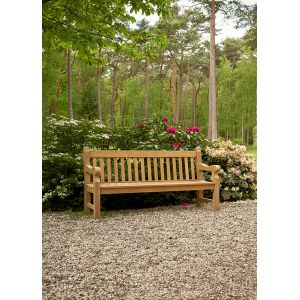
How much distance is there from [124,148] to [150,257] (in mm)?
3391

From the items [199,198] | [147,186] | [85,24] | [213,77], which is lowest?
[199,198]

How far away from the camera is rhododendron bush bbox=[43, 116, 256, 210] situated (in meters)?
5.45

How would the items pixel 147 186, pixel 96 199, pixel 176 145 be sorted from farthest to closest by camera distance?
1. pixel 176 145
2. pixel 147 186
3. pixel 96 199

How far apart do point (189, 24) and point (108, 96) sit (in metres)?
5.66

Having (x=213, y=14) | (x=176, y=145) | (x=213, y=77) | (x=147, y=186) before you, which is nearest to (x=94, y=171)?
(x=147, y=186)

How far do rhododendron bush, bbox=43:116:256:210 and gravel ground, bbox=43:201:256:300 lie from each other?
619mm

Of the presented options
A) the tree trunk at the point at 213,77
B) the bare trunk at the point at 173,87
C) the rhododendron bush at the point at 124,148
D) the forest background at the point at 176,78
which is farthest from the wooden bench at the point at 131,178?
the bare trunk at the point at 173,87

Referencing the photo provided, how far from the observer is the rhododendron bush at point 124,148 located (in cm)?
545

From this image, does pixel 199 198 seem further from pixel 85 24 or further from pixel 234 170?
pixel 85 24

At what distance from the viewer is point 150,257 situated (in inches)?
118

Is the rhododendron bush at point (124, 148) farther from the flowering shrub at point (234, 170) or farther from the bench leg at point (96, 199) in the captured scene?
the bench leg at point (96, 199)

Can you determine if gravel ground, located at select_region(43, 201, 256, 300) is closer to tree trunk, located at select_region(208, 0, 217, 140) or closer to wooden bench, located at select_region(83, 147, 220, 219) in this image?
wooden bench, located at select_region(83, 147, 220, 219)
